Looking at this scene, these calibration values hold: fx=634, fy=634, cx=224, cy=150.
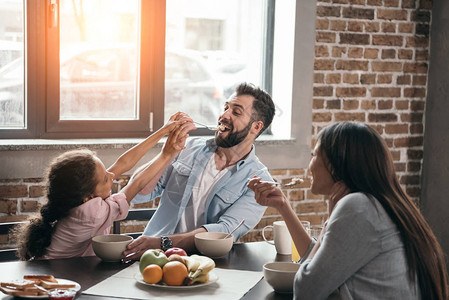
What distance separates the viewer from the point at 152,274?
181 cm

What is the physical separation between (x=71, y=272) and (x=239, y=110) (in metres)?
1.25

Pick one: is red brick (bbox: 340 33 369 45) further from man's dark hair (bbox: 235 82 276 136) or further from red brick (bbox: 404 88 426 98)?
man's dark hair (bbox: 235 82 276 136)

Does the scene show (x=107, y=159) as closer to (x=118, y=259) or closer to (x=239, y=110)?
(x=239, y=110)

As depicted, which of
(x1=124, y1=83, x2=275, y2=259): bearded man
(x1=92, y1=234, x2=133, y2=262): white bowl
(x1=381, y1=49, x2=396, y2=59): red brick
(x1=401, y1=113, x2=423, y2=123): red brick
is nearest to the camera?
(x1=92, y1=234, x2=133, y2=262): white bowl

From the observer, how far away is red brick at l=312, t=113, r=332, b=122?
13.0ft

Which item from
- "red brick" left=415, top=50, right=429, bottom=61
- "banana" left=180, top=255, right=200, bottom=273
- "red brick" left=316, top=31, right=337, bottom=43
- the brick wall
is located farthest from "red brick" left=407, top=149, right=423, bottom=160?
"banana" left=180, top=255, right=200, bottom=273

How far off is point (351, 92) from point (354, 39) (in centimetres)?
33

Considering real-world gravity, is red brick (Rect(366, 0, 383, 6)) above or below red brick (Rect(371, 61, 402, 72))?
above

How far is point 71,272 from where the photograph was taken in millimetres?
1952

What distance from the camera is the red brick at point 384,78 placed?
410cm

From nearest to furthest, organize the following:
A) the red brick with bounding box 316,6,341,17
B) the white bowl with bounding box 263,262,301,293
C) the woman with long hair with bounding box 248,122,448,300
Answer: the woman with long hair with bounding box 248,122,448,300 < the white bowl with bounding box 263,262,301,293 < the red brick with bounding box 316,6,341,17

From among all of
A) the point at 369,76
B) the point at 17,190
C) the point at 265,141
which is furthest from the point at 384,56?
the point at 17,190

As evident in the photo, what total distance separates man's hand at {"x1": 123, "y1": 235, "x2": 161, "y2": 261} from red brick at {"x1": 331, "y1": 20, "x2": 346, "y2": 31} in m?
2.22

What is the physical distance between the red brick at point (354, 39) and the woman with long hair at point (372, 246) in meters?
2.39
